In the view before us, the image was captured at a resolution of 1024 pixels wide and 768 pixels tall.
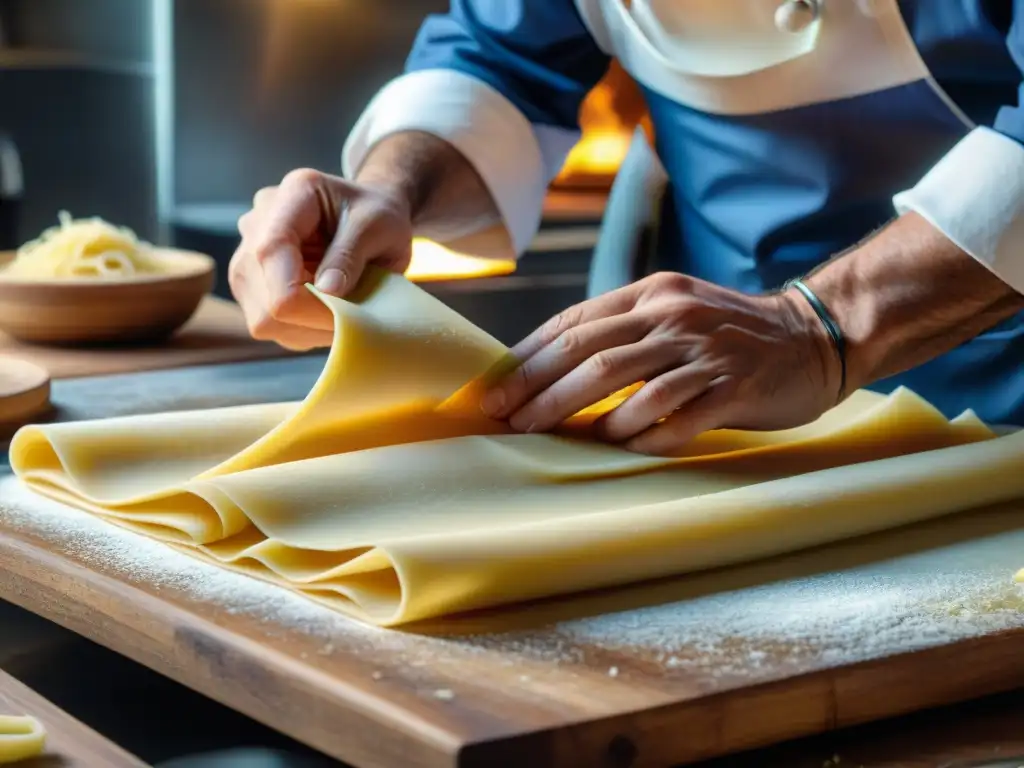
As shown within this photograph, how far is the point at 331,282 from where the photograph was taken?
1.18m

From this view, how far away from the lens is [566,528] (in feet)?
2.81

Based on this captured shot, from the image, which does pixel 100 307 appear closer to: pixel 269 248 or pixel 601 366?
pixel 269 248

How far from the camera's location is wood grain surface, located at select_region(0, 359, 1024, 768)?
26.9 inches

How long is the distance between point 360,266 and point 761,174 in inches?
20.0

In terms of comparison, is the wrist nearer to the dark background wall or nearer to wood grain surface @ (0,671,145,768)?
wood grain surface @ (0,671,145,768)

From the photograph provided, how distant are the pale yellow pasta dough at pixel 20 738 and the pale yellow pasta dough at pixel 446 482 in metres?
0.19

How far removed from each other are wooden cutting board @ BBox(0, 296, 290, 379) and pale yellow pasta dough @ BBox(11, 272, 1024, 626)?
1.54 ft

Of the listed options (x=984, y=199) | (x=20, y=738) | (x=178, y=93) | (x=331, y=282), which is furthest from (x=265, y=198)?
(x=178, y=93)

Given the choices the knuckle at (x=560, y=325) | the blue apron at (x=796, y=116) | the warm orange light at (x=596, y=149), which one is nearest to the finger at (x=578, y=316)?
the knuckle at (x=560, y=325)

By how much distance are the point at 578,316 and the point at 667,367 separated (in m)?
0.09

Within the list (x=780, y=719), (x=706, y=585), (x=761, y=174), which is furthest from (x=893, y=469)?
(x=761, y=174)

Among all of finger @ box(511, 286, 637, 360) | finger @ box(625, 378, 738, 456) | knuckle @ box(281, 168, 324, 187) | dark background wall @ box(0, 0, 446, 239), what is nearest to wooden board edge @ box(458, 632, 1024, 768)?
finger @ box(625, 378, 738, 456)

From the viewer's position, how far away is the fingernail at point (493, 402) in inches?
43.3

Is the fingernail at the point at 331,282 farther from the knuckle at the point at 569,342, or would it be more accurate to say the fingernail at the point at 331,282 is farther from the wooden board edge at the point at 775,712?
the wooden board edge at the point at 775,712
